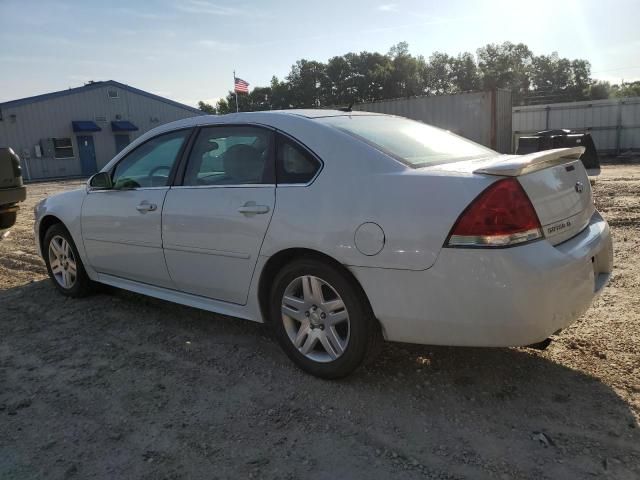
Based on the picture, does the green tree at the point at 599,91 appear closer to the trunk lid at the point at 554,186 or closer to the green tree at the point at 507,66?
the green tree at the point at 507,66

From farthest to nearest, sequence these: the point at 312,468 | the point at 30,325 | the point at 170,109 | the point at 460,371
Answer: the point at 170,109 < the point at 30,325 < the point at 460,371 < the point at 312,468

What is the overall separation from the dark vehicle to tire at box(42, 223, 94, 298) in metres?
3.12

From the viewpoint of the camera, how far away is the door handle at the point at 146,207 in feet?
12.8

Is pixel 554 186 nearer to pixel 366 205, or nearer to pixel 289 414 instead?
pixel 366 205

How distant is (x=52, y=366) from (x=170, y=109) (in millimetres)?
32634

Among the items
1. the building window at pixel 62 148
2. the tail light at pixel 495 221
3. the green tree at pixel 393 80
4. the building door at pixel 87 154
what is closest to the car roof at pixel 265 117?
the tail light at pixel 495 221

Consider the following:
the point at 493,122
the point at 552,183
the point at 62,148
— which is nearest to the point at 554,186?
the point at 552,183

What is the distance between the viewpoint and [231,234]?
338 cm

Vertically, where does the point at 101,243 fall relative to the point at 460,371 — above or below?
above

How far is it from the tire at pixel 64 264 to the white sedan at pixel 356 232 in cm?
84

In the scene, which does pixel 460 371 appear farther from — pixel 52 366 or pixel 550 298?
pixel 52 366

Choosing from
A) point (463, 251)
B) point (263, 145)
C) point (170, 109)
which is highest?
point (170, 109)

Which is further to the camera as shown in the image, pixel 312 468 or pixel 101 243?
pixel 101 243

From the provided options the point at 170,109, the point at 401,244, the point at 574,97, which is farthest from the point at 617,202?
the point at 574,97
